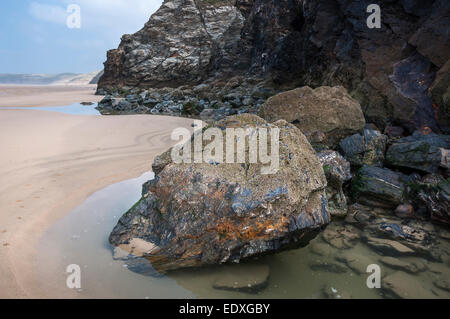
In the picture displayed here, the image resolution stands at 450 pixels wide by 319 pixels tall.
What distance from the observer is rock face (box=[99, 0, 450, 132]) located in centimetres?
709

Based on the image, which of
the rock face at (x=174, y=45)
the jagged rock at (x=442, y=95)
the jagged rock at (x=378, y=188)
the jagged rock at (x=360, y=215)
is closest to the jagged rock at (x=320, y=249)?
the jagged rock at (x=360, y=215)

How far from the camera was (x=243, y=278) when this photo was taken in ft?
8.71

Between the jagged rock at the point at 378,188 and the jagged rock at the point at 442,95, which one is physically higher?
the jagged rock at the point at 442,95

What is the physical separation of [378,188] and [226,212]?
279 centimetres

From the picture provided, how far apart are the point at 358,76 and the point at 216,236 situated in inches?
334

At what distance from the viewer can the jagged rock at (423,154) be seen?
15.2 feet

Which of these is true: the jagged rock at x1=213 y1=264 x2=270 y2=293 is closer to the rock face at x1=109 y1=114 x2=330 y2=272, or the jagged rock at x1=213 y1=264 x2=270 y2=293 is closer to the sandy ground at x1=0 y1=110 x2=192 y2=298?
the rock face at x1=109 y1=114 x2=330 y2=272

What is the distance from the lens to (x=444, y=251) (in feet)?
10.6

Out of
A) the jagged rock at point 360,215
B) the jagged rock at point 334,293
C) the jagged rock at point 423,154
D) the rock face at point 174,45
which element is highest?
the rock face at point 174,45

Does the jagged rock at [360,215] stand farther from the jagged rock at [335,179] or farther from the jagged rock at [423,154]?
the jagged rock at [423,154]

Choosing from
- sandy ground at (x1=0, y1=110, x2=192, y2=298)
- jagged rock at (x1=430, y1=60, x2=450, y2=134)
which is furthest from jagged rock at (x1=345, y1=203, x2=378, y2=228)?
jagged rock at (x1=430, y1=60, x2=450, y2=134)

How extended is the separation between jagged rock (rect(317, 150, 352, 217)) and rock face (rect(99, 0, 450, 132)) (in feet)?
11.8

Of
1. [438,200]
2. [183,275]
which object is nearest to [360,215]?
[438,200]

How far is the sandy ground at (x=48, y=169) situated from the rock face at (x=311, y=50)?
20.2 feet
